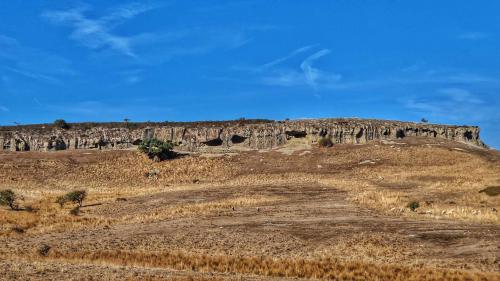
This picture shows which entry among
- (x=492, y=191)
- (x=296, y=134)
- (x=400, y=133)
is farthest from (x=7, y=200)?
(x=400, y=133)

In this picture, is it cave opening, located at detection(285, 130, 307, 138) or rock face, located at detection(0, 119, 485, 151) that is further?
cave opening, located at detection(285, 130, 307, 138)

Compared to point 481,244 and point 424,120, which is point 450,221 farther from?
point 424,120

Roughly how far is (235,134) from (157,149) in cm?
1649

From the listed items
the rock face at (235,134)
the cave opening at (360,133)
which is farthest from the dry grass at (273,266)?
the cave opening at (360,133)

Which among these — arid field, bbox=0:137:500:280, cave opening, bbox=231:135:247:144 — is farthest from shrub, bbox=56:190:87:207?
cave opening, bbox=231:135:247:144

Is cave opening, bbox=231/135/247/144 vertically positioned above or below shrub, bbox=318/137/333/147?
above

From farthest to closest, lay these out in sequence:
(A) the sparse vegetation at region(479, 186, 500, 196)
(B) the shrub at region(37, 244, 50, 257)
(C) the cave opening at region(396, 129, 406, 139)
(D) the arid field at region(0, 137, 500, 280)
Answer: (C) the cave opening at region(396, 129, 406, 139)
(A) the sparse vegetation at region(479, 186, 500, 196)
(B) the shrub at region(37, 244, 50, 257)
(D) the arid field at region(0, 137, 500, 280)

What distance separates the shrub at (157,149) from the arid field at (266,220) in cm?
525

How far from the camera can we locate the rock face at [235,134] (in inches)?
3971

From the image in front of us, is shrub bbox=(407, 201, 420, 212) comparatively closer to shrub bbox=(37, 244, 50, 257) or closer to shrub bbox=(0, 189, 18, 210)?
shrub bbox=(37, 244, 50, 257)

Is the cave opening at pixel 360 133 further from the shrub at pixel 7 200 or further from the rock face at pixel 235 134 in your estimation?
the shrub at pixel 7 200

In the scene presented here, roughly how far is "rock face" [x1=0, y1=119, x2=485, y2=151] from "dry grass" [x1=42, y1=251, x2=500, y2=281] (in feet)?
235

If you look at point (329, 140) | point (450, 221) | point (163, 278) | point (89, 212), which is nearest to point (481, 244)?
point (450, 221)

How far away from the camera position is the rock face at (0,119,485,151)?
100875 mm
